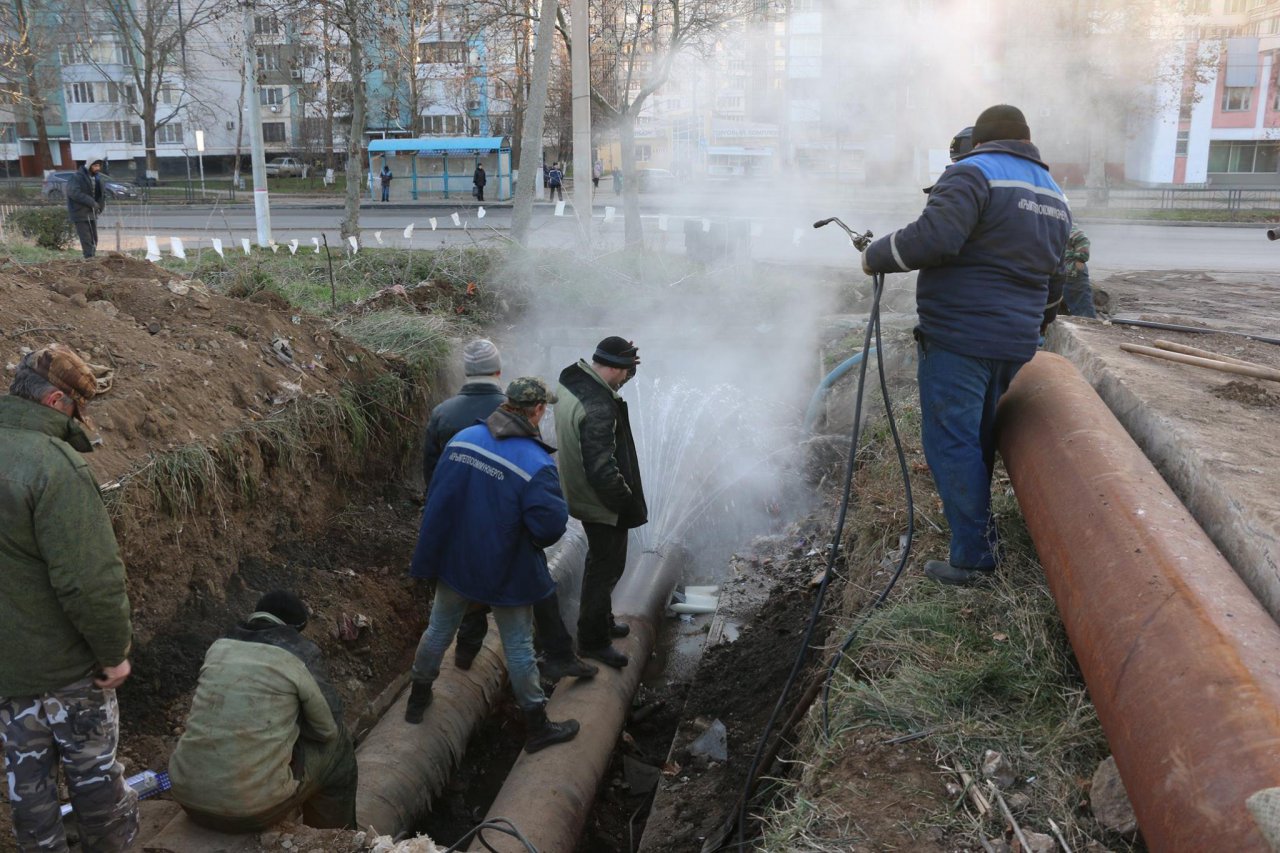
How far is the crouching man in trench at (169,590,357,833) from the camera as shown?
312 centimetres

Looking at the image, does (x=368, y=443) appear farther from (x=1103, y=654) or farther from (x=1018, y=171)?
(x=1103, y=654)

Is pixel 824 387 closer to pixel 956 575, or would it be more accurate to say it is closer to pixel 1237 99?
pixel 956 575

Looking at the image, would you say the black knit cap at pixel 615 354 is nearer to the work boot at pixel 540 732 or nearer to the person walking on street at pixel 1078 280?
the work boot at pixel 540 732

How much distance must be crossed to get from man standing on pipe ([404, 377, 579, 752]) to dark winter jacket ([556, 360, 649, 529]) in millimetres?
475

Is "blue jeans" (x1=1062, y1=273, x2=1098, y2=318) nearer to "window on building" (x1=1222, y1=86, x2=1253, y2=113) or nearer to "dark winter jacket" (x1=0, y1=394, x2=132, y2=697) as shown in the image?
"dark winter jacket" (x1=0, y1=394, x2=132, y2=697)

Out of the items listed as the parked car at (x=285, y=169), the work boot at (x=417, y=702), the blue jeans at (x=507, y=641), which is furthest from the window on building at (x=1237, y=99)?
A: the work boot at (x=417, y=702)

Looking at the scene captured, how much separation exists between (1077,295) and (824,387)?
8.05 feet

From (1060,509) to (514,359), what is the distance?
6.78 m

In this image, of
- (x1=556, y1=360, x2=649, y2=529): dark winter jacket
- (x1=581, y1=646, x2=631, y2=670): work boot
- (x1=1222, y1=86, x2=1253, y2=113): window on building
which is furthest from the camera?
(x1=1222, y1=86, x2=1253, y2=113): window on building

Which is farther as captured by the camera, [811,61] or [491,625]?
[811,61]

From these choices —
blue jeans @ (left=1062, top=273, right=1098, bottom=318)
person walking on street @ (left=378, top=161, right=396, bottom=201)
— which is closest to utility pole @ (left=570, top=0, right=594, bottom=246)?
blue jeans @ (left=1062, top=273, right=1098, bottom=318)

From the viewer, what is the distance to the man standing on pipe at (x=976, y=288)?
3.68m

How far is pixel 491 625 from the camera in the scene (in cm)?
561

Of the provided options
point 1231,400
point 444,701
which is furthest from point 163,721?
point 1231,400
